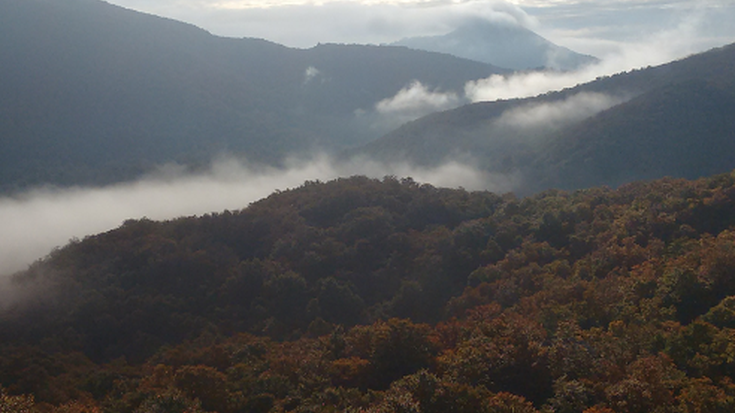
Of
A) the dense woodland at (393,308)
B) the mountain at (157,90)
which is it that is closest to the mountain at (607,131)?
the dense woodland at (393,308)

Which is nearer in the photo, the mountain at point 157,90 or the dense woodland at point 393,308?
the dense woodland at point 393,308

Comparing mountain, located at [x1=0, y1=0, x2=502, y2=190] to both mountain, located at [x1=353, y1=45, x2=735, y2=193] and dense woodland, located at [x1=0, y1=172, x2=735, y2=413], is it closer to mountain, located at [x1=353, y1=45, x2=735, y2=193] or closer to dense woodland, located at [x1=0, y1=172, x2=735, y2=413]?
mountain, located at [x1=353, y1=45, x2=735, y2=193]

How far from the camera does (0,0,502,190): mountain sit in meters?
134

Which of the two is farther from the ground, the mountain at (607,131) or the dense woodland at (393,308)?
the mountain at (607,131)

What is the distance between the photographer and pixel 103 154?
141 m

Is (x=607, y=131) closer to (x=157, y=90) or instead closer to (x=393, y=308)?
(x=393, y=308)

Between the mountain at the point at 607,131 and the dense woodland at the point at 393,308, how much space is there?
39.8 metres

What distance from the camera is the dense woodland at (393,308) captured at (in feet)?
55.4

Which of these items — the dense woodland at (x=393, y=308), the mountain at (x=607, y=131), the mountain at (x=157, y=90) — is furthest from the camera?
the mountain at (x=157, y=90)

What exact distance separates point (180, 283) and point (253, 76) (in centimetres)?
16061

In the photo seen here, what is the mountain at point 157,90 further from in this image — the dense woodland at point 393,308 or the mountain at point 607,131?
the dense woodland at point 393,308

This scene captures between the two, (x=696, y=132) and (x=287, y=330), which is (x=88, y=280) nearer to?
(x=287, y=330)

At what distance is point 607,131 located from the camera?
85625 mm

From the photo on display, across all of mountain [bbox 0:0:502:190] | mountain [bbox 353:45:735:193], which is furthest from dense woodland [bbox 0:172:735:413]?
mountain [bbox 0:0:502:190]
